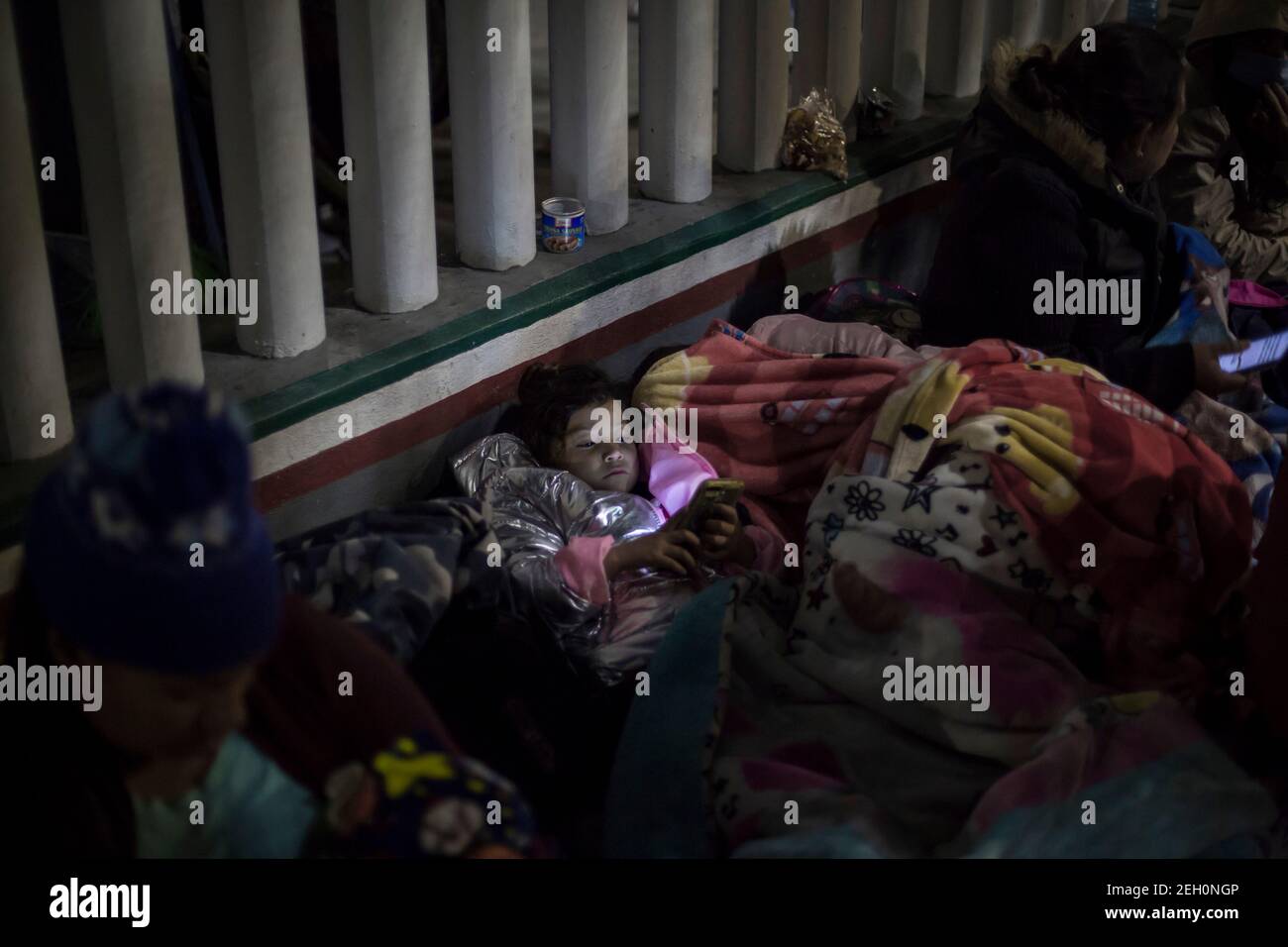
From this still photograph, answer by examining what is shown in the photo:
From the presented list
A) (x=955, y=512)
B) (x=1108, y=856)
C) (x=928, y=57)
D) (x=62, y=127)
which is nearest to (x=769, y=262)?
(x=928, y=57)

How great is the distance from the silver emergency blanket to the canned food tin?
1.55ft

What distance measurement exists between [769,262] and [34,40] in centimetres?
158

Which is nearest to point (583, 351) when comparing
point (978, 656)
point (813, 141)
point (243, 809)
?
point (813, 141)

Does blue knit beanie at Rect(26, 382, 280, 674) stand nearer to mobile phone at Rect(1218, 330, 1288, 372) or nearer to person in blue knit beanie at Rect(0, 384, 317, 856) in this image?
person in blue knit beanie at Rect(0, 384, 317, 856)

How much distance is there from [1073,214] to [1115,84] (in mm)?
257

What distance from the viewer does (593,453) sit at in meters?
2.50

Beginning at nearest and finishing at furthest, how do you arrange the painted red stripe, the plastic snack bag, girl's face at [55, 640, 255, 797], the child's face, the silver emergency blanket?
girl's face at [55, 640, 255, 797] < the silver emergency blanket < the painted red stripe < the child's face < the plastic snack bag

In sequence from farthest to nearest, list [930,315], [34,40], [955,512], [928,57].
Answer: [928,57] → [930,315] → [34,40] → [955,512]

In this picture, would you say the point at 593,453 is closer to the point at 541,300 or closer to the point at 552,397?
the point at 552,397

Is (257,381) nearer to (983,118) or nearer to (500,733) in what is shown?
(500,733)

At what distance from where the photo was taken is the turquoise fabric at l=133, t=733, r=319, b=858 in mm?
1193

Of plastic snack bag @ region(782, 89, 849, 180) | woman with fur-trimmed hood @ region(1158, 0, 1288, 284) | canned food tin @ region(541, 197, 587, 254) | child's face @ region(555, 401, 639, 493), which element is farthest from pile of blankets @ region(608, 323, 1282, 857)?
woman with fur-trimmed hood @ region(1158, 0, 1288, 284)

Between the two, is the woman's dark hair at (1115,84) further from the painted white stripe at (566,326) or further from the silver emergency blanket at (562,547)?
the silver emergency blanket at (562,547)

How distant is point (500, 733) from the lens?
6.37ft
